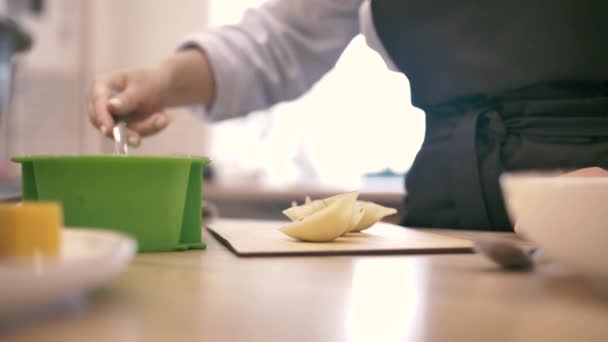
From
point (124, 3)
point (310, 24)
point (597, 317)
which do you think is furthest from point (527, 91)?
point (124, 3)

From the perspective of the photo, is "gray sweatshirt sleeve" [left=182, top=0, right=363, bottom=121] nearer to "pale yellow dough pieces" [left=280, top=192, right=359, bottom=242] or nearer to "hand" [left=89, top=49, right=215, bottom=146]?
"hand" [left=89, top=49, right=215, bottom=146]

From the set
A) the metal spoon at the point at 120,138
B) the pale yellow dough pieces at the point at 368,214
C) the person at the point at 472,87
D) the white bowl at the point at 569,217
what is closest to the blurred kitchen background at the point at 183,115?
the person at the point at 472,87

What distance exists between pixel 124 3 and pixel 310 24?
64.4 inches

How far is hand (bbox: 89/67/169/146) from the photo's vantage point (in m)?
0.78

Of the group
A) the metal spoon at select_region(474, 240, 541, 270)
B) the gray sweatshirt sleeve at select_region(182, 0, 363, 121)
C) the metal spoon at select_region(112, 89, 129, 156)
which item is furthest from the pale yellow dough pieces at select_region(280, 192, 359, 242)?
the gray sweatshirt sleeve at select_region(182, 0, 363, 121)

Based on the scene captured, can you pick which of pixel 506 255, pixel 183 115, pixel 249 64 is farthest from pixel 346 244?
pixel 183 115

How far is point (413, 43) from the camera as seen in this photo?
850 millimetres

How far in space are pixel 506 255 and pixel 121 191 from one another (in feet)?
0.82

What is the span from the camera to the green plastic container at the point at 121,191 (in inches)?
17.5

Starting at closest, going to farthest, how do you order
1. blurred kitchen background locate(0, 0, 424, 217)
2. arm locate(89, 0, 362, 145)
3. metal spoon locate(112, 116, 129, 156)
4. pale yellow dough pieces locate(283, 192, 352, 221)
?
pale yellow dough pieces locate(283, 192, 352, 221) → metal spoon locate(112, 116, 129, 156) → arm locate(89, 0, 362, 145) → blurred kitchen background locate(0, 0, 424, 217)

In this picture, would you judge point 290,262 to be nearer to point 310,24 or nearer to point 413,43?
point 413,43

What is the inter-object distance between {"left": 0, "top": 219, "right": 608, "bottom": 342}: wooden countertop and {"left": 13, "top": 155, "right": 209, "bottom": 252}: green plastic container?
1.7 inches

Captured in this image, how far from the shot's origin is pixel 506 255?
41 centimetres

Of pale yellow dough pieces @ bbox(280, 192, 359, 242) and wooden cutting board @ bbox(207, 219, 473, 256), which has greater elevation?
pale yellow dough pieces @ bbox(280, 192, 359, 242)
